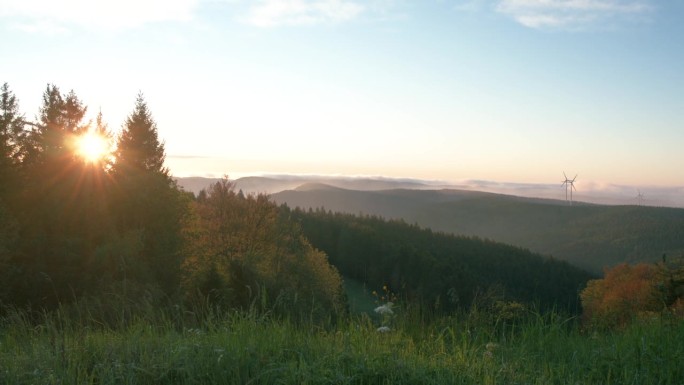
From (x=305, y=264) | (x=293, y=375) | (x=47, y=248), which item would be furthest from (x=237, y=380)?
(x=305, y=264)

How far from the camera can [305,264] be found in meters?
53.6

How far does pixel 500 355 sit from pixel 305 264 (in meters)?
48.5

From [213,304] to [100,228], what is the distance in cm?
1962

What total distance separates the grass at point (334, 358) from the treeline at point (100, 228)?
28.5ft

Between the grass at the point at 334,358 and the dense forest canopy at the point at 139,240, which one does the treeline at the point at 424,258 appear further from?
the grass at the point at 334,358

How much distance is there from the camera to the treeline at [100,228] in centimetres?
2177

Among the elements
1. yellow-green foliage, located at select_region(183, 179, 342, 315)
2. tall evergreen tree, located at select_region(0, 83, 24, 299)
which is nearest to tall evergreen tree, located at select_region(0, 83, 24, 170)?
tall evergreen tree, located at select_region(0, 83, 24, 299)

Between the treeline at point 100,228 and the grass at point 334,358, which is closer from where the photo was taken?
the grass at point 334,358

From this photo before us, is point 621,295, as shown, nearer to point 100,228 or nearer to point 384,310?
point 100,228

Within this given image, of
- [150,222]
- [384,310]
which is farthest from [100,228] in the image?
[384,310]

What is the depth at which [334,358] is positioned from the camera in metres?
5.02

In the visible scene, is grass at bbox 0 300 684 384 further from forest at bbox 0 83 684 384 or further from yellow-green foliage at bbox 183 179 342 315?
yellow-green foliage at bbox 183 179 342 315

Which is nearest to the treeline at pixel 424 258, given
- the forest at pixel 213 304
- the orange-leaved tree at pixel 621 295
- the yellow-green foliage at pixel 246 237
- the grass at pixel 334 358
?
the orange-leaved tree at pixel 621 295

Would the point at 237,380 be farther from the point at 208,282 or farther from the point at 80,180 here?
the point at 80,180
